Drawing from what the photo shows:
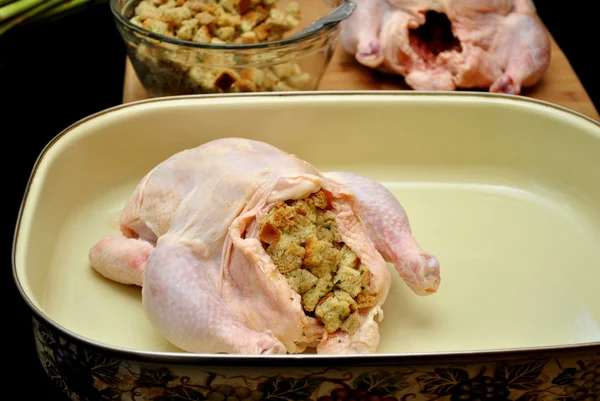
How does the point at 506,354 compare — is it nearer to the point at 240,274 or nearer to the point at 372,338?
the point at 372,338

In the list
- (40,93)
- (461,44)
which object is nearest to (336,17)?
(461,44)

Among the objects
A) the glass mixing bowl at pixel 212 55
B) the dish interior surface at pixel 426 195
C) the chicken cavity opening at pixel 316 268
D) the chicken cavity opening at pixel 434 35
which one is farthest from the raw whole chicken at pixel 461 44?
the chicken cavity opening at pixel 316 268

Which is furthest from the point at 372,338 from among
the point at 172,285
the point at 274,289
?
the point at 172,285

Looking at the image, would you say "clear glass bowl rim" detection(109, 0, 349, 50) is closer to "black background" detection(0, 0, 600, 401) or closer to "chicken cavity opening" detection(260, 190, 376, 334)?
"black background" detection(0, 0, 600, 401)

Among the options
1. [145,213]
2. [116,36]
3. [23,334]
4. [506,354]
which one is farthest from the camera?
[116,36]

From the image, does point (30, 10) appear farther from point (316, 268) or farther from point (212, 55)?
point (316, 268)
